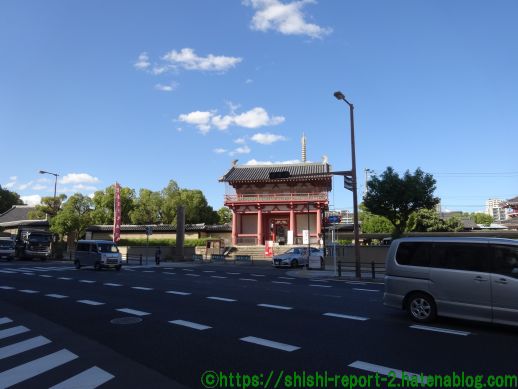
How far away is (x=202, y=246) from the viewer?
46.6 m

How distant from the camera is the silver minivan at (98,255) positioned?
25969mm

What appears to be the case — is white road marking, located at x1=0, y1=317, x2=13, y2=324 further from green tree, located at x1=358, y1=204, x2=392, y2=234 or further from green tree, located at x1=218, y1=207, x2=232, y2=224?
green tree, located at x1=218, y1=207, x2=232, y2=224

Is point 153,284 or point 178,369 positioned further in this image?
point 153,284

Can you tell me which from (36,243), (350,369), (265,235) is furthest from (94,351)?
(265,235)

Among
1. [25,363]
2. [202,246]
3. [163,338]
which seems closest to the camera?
[25,363]

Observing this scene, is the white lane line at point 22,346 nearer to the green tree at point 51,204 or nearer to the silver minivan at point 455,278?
the silver minivan at point 455,278

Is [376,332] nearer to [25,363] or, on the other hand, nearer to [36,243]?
[25,363]

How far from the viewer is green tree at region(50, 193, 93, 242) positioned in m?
44.5

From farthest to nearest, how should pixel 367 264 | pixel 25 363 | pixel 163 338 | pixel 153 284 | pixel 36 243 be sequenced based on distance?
1. pixel 36 243
2. pixel 367 264
3. pixel 153 284
4. pixel 163 338
5. pixel 25 363

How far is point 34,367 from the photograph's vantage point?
5.79m

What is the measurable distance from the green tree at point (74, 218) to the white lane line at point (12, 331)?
39033 millimetres

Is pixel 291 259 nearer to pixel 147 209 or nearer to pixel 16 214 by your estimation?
pixel 147 209

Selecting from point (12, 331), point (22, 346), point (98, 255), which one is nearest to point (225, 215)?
point (98, 255)

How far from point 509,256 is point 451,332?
1765 mm
